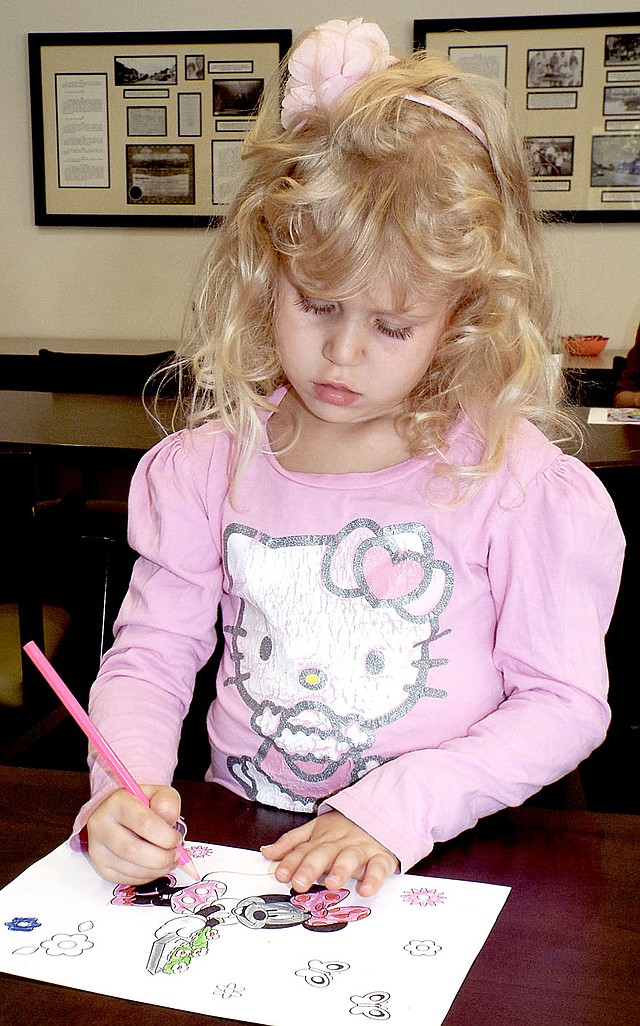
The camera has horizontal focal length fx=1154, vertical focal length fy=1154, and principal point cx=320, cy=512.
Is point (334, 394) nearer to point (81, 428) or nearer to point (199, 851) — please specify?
point (199, 851)

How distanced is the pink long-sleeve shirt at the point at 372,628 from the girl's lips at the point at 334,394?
0.29 ft

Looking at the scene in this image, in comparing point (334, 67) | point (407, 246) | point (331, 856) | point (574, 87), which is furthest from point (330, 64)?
point (574, 87)

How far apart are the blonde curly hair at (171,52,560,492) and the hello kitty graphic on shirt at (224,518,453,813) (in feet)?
0.29

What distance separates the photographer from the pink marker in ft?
2.35

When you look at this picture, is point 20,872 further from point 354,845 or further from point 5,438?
point 5,438

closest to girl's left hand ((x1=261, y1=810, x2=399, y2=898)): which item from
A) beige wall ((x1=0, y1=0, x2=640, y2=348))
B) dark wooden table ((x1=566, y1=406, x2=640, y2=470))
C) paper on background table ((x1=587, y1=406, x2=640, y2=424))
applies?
dark wooden table ((x1=566, y1=406, x2=640, y2=470))

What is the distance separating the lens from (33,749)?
1442mm

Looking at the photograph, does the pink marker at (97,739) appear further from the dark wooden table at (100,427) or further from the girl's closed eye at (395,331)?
the dark wooden table at (100,427)

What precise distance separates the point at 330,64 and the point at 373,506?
0.34 meters

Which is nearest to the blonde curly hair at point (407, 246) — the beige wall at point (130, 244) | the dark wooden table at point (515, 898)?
the dark wooden table at point (515, 898)

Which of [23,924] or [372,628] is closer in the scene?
[23,924]

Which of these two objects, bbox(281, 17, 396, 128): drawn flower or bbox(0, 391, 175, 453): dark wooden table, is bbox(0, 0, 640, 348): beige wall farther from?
bbox(281, 17, 396, 128): drawn flower

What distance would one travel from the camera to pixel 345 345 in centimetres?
83

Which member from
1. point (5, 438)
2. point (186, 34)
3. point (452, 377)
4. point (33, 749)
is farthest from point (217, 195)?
point (452, 377)
